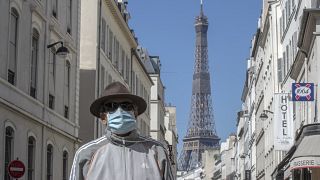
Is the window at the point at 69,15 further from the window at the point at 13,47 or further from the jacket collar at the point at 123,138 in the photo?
the jacket collar at the point at 123,138

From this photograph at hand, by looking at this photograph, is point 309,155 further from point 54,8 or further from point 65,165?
point 54,8

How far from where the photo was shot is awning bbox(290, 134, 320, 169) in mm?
25219

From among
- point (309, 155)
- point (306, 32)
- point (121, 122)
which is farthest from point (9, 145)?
point (121, 122)

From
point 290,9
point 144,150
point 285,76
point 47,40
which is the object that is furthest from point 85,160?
point 285,76

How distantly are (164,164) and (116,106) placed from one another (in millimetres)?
529

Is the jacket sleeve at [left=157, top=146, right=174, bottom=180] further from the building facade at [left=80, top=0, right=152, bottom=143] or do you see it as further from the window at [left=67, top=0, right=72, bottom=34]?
the building facade at [left=80, top=0, right=152, bottom=143]

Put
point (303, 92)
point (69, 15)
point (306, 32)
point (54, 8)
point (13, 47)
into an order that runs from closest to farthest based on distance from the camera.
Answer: point (13, 47), point (303, 92), point (306, 32), point (54, 8), point (69, 15)

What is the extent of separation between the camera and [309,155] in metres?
25.6

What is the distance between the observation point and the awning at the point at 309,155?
993 inches

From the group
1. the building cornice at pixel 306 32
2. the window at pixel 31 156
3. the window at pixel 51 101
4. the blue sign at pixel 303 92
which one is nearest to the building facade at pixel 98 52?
the window at pixel 51 101

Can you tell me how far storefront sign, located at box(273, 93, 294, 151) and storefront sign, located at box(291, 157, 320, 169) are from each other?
10.7 metres

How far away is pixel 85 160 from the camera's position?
5316mm

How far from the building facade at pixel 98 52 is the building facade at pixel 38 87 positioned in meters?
6.98

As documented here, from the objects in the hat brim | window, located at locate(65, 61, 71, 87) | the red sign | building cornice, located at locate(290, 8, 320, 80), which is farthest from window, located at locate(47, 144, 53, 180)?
the hat brim
